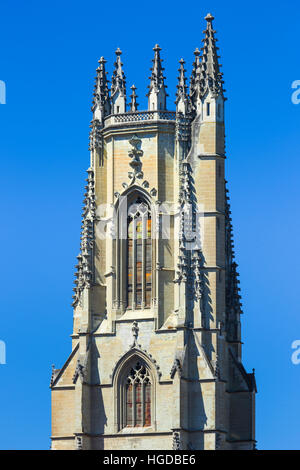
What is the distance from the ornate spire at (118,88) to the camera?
370ft

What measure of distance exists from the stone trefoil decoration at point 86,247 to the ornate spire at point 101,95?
3194mm

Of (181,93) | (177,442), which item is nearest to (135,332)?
(177,442)

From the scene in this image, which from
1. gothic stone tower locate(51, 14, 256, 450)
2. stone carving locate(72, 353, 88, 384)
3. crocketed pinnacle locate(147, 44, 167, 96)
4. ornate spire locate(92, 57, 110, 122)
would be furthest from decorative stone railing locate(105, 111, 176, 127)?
stone carving locate(72, 353, 88, 384)

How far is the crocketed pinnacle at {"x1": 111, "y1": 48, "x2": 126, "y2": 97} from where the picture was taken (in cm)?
11312

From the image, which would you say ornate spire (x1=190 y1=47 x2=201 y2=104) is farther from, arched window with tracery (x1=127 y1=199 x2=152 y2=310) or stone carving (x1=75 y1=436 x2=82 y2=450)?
stone carving (x1=75 y1=436 x2=82 y2=450)

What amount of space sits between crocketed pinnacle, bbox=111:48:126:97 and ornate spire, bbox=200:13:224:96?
3.72 meters

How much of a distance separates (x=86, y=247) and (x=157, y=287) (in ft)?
12.8

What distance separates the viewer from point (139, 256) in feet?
365

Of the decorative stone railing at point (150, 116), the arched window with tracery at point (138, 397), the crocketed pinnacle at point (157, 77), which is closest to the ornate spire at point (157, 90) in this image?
the crocketed pinnacle at point (157, 77)
